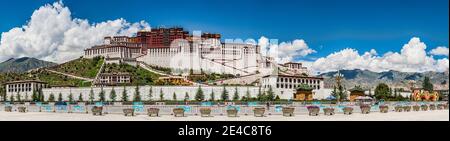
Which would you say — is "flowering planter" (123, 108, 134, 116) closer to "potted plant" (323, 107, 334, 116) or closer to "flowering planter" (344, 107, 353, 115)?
"potted plant" (323, 107, 334, 116)

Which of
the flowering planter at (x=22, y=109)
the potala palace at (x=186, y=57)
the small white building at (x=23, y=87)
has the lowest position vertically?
the flowering planter at (x=22, y=109)

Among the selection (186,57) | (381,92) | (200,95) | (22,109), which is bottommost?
(22,109)

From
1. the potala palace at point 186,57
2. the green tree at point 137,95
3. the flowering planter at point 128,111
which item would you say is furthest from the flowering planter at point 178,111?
the potala palace at point 186,57

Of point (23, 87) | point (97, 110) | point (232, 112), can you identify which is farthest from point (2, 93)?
point (232, 112)

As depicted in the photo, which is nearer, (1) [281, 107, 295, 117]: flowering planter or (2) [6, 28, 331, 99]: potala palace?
(1) [281, 107, 295, 117]: flowering planter

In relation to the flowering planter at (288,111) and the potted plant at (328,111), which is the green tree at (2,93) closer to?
the flowering planter at (288,111)

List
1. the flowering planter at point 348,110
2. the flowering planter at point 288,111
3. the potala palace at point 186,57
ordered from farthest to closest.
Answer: the potala palace at point 186,57
the flowering planter at point 348,110
the flowering planter at point 288,111

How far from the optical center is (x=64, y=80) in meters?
123

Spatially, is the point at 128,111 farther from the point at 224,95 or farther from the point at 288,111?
the point at 224,95

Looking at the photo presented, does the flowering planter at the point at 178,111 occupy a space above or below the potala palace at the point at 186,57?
below

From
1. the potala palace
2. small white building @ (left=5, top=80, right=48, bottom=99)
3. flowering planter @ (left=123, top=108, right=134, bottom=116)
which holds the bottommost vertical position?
flowering planter @ (left=123, top=108, right=134, bottom=116)

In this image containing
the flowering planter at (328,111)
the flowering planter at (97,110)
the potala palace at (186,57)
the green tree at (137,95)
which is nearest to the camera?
the flowering planter at (328,111)

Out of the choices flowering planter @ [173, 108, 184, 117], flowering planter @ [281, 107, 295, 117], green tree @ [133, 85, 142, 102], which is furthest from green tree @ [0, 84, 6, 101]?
flowering planter @ [281, 107, 295, 117]
